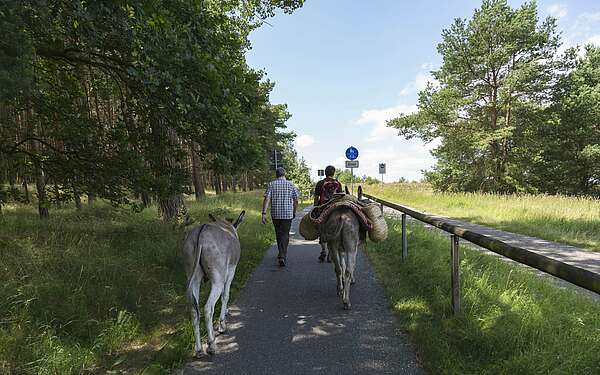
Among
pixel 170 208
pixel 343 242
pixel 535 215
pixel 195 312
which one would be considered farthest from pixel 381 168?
pixel 195 312

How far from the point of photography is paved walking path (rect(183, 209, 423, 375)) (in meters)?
3.18

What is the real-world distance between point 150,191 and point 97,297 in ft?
7.44

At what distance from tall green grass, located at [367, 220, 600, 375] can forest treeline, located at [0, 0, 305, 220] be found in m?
3.32

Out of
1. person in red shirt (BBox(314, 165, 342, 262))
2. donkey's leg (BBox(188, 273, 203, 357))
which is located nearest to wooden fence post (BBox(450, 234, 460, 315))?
donkey's leg (BBox(188, 273, 203, 357))

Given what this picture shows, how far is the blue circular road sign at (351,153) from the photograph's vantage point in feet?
72.5

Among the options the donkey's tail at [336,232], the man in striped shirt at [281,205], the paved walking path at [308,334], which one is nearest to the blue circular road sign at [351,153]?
the man in striped shirt at [281,205]

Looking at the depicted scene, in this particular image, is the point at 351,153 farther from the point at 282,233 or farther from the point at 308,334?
the point at 308,334

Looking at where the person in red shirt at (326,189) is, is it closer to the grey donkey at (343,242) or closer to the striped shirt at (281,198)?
the striped shirt at (281,198)

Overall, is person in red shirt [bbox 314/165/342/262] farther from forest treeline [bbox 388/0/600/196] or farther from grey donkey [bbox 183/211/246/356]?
forest treeline [bbox 388/0/600/196]

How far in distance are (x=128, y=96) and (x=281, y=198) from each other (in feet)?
11.7

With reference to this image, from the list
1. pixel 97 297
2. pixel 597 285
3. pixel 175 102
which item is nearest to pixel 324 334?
pixel 597 285

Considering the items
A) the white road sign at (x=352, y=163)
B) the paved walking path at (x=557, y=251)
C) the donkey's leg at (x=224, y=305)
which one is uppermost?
the white road sign at (x=352, y=163)

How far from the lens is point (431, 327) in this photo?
376 centimetres

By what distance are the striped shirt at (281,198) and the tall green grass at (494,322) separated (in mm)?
2317
